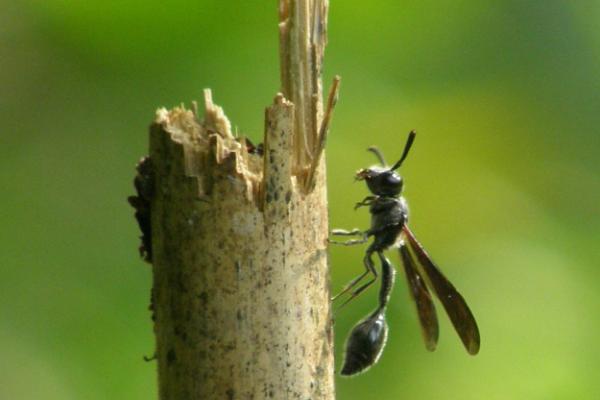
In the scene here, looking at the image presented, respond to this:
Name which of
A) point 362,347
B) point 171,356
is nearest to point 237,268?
point 171,356

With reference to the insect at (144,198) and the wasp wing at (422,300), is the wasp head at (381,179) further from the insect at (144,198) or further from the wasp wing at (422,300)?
the insect at (144,198)

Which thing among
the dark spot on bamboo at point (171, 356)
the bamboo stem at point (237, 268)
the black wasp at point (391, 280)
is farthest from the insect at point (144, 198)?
the black wasp at point (391, 280)

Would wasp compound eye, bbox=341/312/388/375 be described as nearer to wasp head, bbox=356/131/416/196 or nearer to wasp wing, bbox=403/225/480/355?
wasp wing, bbox=403/225/480/355

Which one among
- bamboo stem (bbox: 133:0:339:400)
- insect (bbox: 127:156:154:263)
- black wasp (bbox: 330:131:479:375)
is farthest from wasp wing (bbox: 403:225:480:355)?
insect (bbox: 127:156:154:263)

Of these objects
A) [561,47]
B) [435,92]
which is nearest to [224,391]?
[435,92]

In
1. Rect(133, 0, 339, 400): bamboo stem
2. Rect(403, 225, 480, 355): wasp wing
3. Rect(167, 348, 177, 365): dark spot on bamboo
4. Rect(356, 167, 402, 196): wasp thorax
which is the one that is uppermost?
Rect(356, 167, 402, 196): wasp thorax

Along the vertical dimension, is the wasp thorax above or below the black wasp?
above
